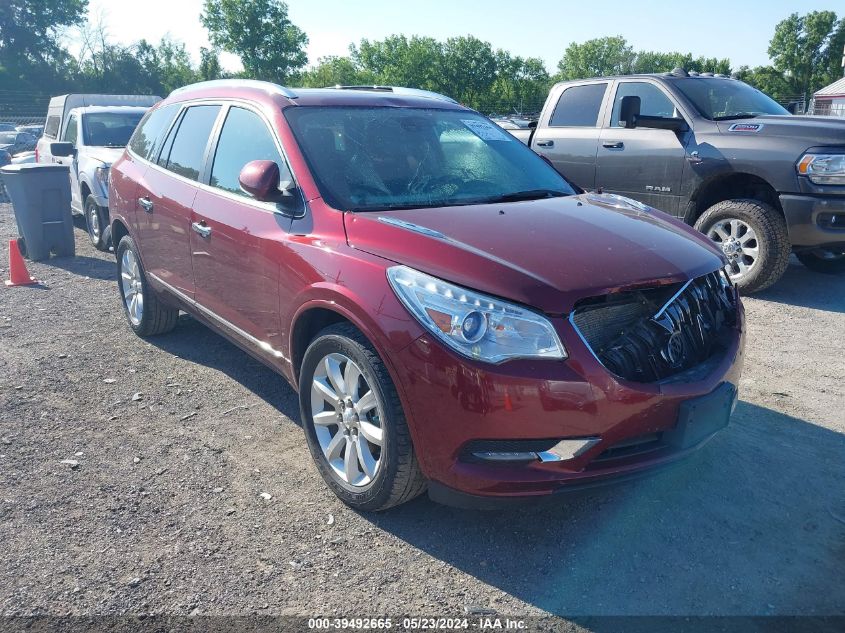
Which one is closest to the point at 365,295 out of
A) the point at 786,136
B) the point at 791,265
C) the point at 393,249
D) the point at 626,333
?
the point at 393,249

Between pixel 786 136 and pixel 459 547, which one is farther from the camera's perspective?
pixel 786 136

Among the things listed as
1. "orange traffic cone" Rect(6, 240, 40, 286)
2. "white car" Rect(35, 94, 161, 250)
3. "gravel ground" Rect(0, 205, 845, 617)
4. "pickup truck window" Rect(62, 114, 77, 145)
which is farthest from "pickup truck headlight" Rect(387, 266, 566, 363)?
"pickup truck window" Rect(62, 114, 77, 145)

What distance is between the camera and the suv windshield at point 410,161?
3.52 meters

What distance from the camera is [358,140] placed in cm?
379

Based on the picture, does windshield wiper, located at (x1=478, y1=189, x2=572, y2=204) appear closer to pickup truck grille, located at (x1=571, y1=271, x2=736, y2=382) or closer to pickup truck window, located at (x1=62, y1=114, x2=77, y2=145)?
pickup truck grille, located at (x1=571, y1=271, x2=736, y2=382)

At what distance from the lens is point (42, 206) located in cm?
902

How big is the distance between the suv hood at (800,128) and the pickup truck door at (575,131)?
4.84ft

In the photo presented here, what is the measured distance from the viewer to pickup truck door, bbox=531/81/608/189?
7832mm

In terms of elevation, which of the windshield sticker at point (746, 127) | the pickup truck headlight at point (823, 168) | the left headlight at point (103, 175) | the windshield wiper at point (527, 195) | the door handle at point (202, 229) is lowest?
the left headlight at point (103, 175)

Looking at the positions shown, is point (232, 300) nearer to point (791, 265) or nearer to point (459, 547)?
point (459, 547)

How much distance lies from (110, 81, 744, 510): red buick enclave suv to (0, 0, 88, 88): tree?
218 feet

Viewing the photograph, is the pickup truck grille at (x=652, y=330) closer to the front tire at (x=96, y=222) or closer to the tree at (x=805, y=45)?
the front tire at (x=96, y=222)

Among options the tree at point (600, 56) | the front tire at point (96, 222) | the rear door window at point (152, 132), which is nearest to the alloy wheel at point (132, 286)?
the rear door window at point (152, 132)

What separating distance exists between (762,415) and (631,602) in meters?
2.01
